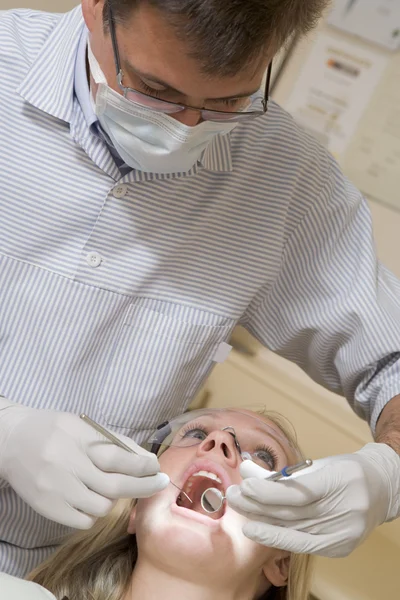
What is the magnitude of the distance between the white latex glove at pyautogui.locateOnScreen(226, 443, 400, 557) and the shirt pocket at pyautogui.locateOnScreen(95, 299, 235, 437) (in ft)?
1.10

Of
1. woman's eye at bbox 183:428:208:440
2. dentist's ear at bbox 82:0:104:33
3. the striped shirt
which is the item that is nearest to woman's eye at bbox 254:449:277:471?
woman's eye at bbox 183:428:208:440

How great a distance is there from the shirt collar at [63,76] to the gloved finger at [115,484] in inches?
27.7

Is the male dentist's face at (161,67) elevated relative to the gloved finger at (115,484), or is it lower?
elevated

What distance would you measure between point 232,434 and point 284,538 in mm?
336

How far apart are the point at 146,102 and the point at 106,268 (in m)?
0.42

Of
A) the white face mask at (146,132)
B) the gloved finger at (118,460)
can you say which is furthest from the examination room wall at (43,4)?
the gloved finger at (118,460)

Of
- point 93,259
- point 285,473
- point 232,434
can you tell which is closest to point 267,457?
point 232,434

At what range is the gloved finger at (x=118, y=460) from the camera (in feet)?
4.53

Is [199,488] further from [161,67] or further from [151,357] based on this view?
[161,67]

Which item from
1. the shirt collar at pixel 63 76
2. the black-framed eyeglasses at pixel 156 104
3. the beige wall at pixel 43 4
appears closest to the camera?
the black-framed eyeglasses at pixel 156 104

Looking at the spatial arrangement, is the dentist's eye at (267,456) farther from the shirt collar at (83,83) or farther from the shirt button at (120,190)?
the shirt collar at (83,83)

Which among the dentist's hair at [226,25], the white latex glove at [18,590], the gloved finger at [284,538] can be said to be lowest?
the white latex glove at [18,590]

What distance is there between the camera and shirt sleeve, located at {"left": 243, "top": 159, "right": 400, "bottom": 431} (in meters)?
1.74

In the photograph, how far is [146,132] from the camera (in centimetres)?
133
